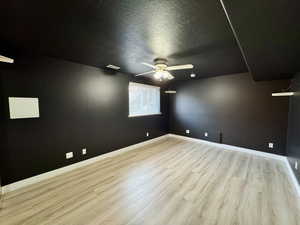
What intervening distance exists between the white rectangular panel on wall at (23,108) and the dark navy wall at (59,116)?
0.23ft

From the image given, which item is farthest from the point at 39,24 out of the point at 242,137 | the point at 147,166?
the point at 242,137

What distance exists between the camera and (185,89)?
18.6ft

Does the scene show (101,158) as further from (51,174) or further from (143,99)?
(143,99)

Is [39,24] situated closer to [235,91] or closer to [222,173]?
[222,173]

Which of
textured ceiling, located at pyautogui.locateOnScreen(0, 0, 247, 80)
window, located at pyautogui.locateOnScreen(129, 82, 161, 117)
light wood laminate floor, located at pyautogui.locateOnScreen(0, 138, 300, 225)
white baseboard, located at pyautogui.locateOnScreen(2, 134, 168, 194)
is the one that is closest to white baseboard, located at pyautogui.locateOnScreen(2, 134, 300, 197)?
white baseboard, located at pyautogui.locateOnScreen(2, 134, 168, 194)

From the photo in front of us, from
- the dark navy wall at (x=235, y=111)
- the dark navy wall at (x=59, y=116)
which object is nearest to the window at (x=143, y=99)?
the dark navy wall at (x=59, y=116)

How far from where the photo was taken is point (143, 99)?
5.18 metres

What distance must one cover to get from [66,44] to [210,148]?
4.84 m

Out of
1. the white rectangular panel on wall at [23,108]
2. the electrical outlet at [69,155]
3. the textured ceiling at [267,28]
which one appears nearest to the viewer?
the textured ceiling at [267,28]

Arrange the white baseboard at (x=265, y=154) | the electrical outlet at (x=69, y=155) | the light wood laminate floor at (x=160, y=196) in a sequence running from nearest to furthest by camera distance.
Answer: the light wood laminate floor at (x=160, y=196)
the white baseboard at (x=265, y=154)
the electrical outlet at (x=69, y=155)

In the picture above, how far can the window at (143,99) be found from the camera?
4.65 metres

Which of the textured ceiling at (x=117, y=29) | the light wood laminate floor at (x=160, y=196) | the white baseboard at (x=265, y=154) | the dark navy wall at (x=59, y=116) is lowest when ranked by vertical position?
the light wood laminate floor at (x=160, y=196)

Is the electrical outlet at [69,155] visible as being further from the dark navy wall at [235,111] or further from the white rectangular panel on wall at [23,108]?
the dark navy wall at [235,111]

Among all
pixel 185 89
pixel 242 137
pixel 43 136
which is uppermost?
pixel 185 89
